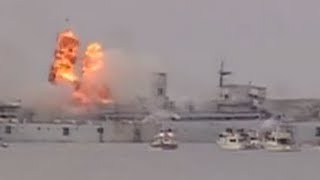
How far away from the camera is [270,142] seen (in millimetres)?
88000

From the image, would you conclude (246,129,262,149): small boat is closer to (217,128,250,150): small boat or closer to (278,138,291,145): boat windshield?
(217,128,250,150): small boat

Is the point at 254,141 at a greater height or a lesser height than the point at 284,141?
greater

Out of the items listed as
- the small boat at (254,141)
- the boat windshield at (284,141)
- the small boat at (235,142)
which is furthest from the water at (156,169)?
the small boat at (254,141)

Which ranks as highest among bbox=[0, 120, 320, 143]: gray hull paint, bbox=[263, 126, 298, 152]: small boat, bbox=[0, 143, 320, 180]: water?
bbox=[0, 120, 320, 143]: gray hull paint

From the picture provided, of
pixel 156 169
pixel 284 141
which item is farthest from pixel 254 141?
pixel 156 169

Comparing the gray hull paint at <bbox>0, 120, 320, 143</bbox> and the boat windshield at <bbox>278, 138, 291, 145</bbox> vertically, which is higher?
the gray hull paint at <bbox>0, 120, 320, 143</bbox>

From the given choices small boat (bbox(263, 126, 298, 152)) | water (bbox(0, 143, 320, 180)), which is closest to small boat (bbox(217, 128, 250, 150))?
small boat (bbox(263, 126, 298, 152))

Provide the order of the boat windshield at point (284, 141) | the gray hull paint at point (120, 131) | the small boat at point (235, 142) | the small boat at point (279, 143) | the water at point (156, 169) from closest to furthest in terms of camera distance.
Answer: the water at point (156, 169), the small boat at point (279, 143), the boat windshield at point (284, 141), the small boat at point (235, 142), the gray hull paint at point (120, 131)

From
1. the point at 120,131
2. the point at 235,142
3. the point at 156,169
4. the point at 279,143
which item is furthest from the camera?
the point at 120,131

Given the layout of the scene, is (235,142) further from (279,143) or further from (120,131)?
(120,131)

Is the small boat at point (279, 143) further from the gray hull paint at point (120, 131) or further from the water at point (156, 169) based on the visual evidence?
the gray hull paint at point (120, 131)

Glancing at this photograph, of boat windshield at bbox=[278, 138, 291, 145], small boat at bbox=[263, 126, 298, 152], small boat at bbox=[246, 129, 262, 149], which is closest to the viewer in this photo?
small boat at bbox=[263, 126, 298, 152]

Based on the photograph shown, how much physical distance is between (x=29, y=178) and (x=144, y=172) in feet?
26.2

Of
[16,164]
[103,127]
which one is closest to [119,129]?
[103,127]
